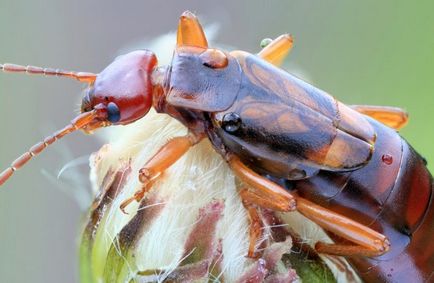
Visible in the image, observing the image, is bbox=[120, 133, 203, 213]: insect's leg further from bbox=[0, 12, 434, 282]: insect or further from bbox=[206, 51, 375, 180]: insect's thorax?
bbox=[206, 51, 375, 180]: insect's thorax

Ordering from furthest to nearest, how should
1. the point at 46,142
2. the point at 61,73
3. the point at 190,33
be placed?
the point at 190,33, the point at 61,73, the point at 46,142

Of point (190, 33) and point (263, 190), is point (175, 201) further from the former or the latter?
point (190, 33)

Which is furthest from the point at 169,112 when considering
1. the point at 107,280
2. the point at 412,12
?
the point at 412,12

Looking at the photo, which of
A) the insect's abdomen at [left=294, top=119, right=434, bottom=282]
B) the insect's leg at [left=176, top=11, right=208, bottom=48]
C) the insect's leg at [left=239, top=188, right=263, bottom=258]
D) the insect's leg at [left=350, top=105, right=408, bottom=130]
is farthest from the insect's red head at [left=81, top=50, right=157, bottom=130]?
the insect's leg at [left=350, top=105, right=408, bottom=130]

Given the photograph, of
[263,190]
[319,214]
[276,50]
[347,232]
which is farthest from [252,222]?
[276,50]

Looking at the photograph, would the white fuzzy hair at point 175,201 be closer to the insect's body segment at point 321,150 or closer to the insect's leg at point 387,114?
the insect's body segment at point 321,150

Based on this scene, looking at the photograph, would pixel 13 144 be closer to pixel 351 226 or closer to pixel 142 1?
pixel 142 1
